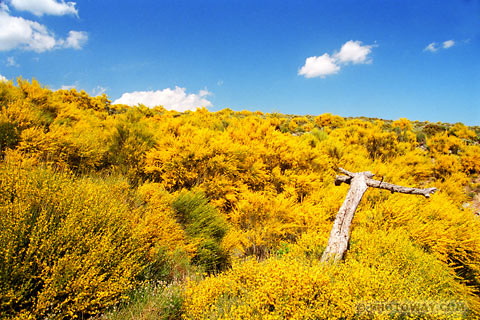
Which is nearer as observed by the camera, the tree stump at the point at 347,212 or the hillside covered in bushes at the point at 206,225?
the hillside covered in bushes at the point at 206,225

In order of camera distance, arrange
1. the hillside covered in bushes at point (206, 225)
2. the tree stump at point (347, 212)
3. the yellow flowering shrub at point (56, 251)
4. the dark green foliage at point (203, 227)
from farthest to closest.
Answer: the dark green foliage at point (203, 227) < the tree stump at point (347, 212) < the hillside covered in bushes at point (206, 225) < the yellow flowering shrub at point (56, 251)

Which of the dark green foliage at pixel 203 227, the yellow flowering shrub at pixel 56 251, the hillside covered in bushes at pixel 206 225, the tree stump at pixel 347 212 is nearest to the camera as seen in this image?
the yellow flowering shrub at pixel 56 251

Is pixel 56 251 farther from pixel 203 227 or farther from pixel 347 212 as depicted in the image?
pixel 347 212

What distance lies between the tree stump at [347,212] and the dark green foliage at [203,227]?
259 cm

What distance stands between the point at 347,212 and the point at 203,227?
3637 millimetres

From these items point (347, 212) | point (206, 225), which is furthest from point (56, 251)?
point (347, 212)

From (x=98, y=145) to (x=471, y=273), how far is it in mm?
11113

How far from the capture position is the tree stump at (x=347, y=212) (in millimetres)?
4336

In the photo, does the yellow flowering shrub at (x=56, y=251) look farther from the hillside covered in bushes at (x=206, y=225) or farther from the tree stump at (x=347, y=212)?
the tree stump at (x=347, y=212)

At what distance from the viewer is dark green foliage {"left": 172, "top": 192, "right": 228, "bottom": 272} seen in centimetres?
518

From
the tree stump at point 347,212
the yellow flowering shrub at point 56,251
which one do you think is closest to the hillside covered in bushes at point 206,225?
the yellow flowering shrub at point 56,251

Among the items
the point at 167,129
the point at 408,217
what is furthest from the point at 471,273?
the point at 167,129

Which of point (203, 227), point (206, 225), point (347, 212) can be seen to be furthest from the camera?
point (206, 225)

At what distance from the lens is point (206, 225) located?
19.4 feet
